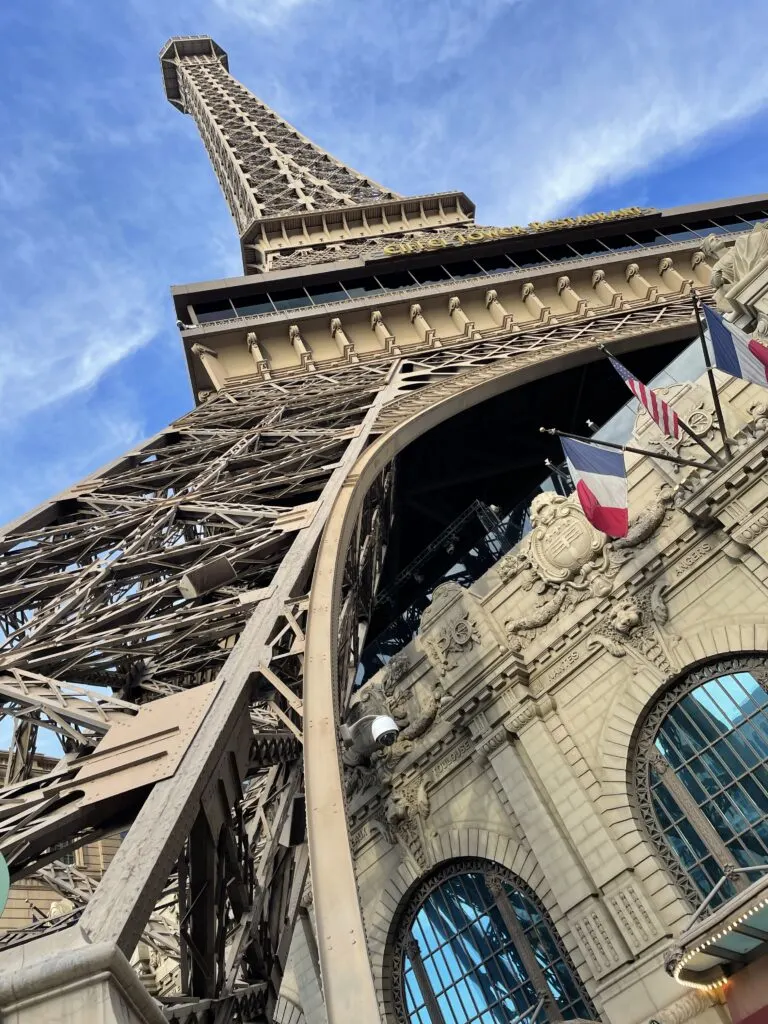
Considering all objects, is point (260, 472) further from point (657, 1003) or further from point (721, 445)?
point (657, 1003)

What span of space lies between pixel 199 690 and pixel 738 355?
10.1m

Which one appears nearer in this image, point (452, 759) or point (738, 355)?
point (738, 355)

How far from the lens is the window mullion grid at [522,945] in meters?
13.9

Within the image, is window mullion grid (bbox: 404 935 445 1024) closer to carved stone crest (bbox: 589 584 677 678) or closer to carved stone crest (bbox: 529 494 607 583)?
carved stone crest (bbox: 589 584 677 678)

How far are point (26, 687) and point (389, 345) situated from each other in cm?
2381

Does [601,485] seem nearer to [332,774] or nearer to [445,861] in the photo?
[445,861]

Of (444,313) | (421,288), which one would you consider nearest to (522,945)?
(444,313)

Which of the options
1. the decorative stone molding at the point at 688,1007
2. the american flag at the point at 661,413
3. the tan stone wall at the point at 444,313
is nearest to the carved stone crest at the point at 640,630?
the american flag at the point at 661,413

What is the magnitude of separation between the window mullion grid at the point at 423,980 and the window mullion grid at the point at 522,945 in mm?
1946

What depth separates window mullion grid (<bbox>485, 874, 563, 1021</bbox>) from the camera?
45.6ft

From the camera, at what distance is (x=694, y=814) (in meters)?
13.5

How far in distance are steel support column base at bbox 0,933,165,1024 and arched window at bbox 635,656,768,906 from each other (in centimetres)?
1036

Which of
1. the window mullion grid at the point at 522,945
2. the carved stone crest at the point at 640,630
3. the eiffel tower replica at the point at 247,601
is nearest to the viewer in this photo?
the eiffel tower replica at the point at 247,601

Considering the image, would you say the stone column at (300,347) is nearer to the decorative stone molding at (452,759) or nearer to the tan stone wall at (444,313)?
the tan stone wall at (444,313)
